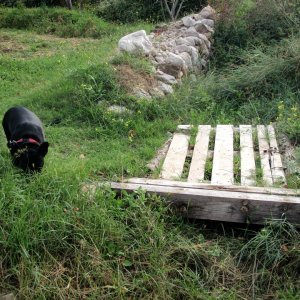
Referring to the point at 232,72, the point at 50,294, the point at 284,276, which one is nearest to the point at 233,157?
the point at 284,276

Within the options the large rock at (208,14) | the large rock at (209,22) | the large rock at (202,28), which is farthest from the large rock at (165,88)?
the large rock at (208,14)

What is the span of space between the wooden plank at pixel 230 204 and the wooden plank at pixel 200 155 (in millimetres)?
478

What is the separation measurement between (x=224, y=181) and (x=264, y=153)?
0.98 metres

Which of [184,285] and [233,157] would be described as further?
[233,157]

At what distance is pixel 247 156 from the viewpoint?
4.94m

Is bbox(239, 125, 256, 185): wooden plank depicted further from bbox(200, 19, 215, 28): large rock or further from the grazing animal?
bbox(200, 19, 215, 28): large rock

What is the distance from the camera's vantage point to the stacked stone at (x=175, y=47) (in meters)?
7.49

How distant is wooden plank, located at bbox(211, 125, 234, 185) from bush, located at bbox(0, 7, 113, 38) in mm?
8005

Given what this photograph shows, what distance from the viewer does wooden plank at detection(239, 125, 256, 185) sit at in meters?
4.41

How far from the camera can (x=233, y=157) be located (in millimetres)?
4988

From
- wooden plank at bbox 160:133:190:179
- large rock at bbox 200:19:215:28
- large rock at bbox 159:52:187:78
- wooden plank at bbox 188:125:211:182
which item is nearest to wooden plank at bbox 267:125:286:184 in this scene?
wooden plank at bbox 188:125:211:182

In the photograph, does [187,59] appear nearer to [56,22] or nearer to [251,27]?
[251,27]

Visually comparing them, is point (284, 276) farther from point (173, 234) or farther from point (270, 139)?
point (270, 139)

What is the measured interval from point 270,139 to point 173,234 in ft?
7.46
